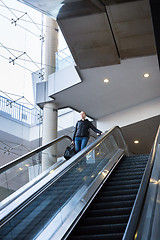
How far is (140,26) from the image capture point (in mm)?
8352

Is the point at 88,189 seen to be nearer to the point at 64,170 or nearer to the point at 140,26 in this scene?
the point at 64,170

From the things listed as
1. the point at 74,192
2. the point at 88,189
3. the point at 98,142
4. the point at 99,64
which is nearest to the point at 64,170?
the point at 74,192

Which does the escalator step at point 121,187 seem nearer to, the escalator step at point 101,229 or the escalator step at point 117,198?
the escalator step at point 117,198

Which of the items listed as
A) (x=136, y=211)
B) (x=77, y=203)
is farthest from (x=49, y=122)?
(x=136, y=211)

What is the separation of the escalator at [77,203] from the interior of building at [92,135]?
0.01 meters

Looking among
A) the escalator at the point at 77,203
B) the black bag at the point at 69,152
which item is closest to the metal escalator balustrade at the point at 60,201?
the escalator at the point at 77,203

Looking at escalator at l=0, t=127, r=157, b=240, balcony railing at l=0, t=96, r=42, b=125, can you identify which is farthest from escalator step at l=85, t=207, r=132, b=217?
balcony railing at l=0, t=96, r=42, b=125

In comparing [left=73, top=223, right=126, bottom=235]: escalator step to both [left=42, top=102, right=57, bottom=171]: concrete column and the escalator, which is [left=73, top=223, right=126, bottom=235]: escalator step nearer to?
the escalator

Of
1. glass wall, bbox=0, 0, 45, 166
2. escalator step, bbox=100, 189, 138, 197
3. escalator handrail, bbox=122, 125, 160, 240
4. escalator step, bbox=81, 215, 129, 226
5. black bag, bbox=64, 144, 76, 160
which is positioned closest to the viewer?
escalator handrail, bbox=122, 125, 160, 240

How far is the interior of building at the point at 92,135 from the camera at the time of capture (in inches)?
169

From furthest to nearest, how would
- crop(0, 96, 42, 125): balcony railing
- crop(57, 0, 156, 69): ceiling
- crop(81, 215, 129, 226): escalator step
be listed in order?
1. crop(0, 96, 42, 125): balcony railing
2. crop(57, 0, 156, 69): ceiling
3. crop(81, 215, 129, 226): escalator step

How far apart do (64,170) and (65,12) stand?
3.94 m

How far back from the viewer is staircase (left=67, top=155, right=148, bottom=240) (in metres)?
4.67

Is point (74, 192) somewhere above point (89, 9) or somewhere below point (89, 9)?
below
